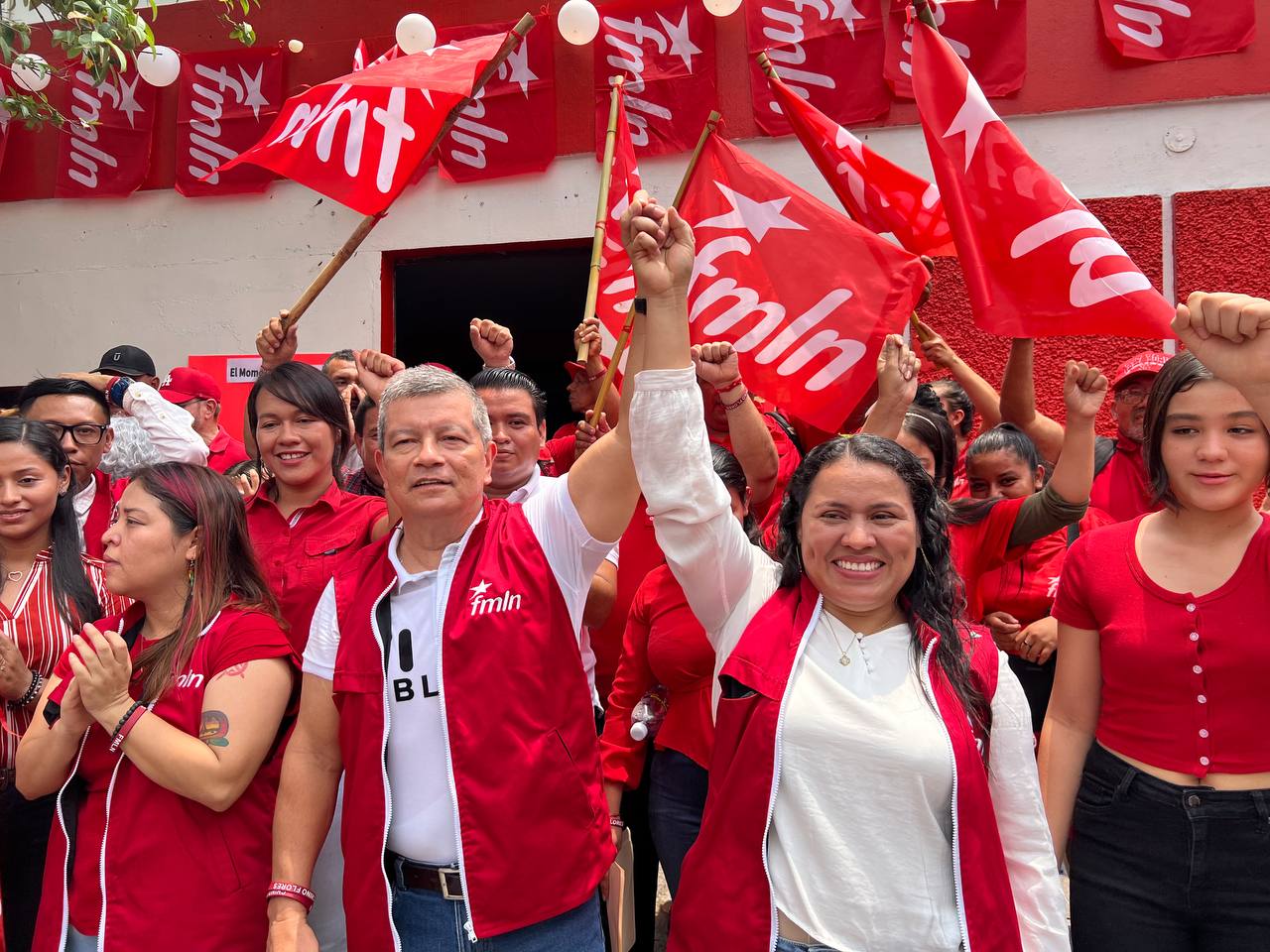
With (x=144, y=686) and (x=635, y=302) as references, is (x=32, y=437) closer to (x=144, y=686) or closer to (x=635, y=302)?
(x=144, y=686)

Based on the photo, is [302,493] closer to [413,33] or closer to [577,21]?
[413,33]

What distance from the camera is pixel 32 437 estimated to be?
9.57 feet

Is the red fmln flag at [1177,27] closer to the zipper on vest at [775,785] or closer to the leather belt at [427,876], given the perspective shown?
the zipper on vest at [775,785]

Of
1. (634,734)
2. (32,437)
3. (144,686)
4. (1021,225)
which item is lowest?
(634,734)

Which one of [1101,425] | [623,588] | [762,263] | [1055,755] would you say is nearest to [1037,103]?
[1101,425]

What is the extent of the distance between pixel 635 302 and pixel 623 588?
145 centimetres

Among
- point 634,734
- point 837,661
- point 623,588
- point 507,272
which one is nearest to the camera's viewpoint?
point 837,661

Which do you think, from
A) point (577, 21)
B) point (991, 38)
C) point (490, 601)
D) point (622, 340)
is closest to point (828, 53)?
point (991, 38)

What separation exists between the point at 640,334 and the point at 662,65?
516 centimetres

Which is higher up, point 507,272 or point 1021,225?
point 507,272

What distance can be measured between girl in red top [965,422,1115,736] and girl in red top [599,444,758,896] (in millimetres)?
1033

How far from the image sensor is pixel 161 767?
205 centimetres

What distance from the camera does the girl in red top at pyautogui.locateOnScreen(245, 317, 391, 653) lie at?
110 inches

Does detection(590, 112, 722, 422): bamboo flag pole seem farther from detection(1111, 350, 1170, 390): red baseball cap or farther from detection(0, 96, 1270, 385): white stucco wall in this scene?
detection(0, 96, 1270, 385): white stucco wall
